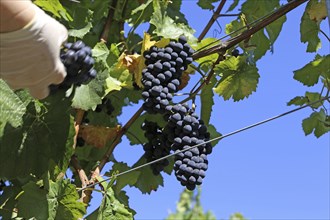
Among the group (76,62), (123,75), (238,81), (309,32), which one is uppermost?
(309,32)

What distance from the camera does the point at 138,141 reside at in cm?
205

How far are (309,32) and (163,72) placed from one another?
0.68m

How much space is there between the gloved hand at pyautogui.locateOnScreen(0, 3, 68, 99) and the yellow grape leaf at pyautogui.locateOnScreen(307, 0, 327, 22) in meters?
1.20

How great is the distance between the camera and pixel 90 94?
1680 millimetres

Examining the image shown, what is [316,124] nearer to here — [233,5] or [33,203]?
[233,5]

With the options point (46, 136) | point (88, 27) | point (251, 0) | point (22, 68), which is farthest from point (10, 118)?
point (251, 0)

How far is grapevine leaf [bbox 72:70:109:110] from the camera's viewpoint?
5.46 feet

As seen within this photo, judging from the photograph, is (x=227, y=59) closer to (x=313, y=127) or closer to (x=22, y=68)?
(x=313, y=127)

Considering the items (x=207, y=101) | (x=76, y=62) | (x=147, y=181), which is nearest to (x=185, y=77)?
(x=207, y=101)

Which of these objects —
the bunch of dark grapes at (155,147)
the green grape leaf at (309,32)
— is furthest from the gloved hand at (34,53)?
the green grape leaf at (309,32)

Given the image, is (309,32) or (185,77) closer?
(185,77)

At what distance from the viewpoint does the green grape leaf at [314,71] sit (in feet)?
7.07

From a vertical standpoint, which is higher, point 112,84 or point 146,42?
point 146,42

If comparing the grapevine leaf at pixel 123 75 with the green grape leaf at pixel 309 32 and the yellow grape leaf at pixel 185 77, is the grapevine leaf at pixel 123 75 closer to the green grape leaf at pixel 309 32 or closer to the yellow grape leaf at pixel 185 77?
the yellow grape leaf at pixel 185 77
